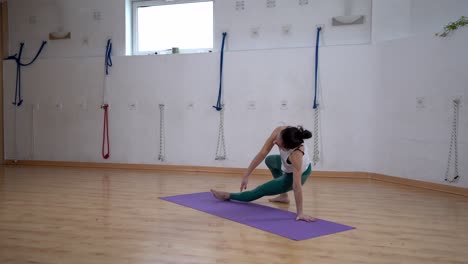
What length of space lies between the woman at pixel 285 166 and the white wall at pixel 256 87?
78.5 inches

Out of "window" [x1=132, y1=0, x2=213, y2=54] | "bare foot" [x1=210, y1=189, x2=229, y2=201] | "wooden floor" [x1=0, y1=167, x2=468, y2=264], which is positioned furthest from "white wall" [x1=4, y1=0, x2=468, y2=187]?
"bare foot" [x1=210, y1=189, x2=229, y2=201]

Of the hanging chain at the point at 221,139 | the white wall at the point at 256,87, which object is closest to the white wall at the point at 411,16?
the white wall at the point at 256,87

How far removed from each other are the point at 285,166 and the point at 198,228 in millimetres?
915

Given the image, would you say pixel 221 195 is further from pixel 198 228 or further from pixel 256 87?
A: pixel 256 87

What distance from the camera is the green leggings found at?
3.36 m

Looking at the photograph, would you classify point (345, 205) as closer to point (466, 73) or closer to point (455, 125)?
point (455, 125)

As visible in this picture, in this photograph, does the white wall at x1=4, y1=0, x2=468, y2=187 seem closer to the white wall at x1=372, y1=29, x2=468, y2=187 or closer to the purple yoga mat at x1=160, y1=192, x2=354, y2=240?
the white wall at x1=372, y1=29, x2=468, y2=187

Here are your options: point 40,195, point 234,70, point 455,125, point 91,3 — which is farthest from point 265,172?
point 91,3

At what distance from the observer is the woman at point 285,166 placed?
9.75ft

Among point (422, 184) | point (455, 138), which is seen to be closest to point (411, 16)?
point (455, 138)

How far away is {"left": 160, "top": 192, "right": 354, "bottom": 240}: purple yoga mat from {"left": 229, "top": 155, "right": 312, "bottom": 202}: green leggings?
0.08 metres

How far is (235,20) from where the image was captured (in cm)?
595

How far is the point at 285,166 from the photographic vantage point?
3316mm

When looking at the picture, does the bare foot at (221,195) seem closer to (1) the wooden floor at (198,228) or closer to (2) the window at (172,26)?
(1) the wooden floor at (198,228)
